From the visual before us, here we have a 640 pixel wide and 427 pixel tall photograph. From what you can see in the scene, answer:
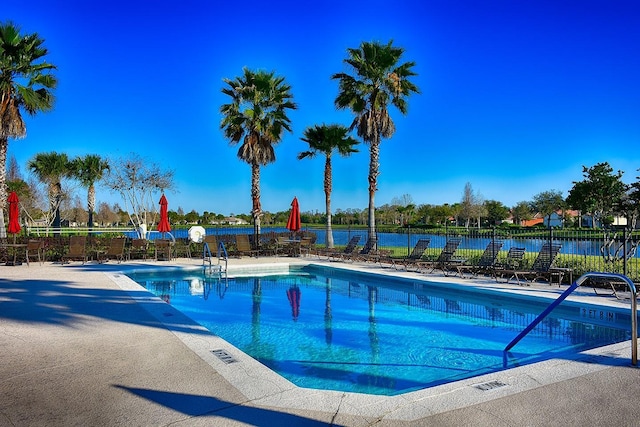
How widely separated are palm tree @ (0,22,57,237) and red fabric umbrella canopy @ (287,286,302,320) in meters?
12.7

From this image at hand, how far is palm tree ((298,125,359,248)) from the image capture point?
23.8 metres

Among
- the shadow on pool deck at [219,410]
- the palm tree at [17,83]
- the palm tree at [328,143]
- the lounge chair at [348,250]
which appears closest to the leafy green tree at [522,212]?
the palm tree at [328,143]

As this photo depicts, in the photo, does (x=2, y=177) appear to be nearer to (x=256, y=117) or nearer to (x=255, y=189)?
(x=255, y=189)

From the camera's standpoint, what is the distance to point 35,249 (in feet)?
49.4

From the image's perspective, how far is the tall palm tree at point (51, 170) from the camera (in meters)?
34.3

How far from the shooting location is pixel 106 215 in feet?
193

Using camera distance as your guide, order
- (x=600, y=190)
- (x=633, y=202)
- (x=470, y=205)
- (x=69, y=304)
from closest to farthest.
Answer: (x=69, y=304), (x=633, y=202), (x=600, y=190), (x=470, y=205)

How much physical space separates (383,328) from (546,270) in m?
5.29

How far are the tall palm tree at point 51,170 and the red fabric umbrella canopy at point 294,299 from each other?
96.0 feet

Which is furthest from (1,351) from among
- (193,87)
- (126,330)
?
(193,87)

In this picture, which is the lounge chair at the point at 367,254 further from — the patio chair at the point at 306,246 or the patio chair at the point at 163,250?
the patio chair at the point at 163,250

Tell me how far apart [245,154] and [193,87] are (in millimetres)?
9576

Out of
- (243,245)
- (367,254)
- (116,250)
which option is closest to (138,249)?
(116,250)

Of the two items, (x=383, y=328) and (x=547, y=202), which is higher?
(x=547, y=202)
